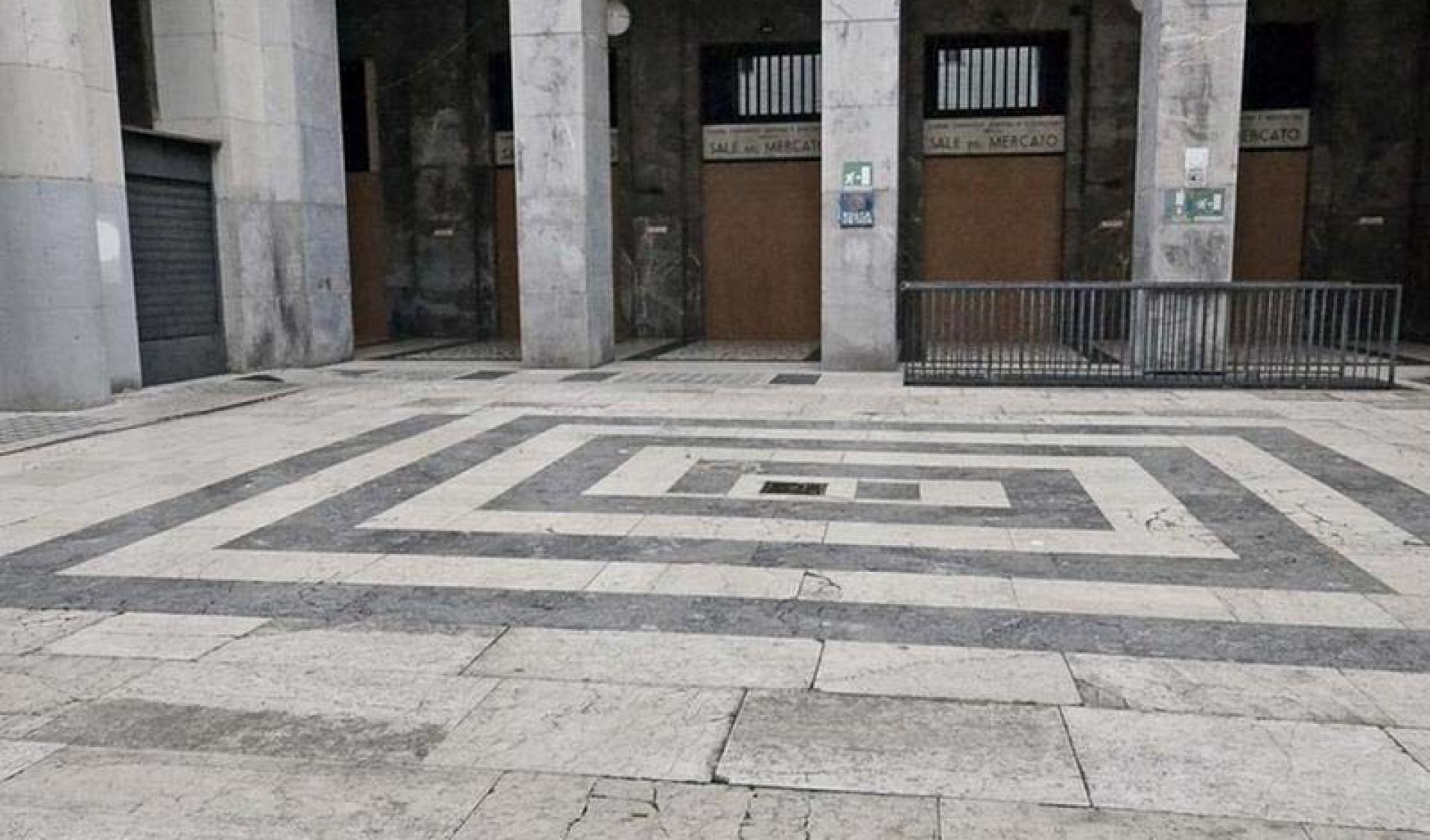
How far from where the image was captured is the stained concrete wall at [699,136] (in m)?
19.4

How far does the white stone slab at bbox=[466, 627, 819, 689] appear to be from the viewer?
15.7ft

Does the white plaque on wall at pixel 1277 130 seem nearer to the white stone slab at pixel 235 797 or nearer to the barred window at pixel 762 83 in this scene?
the barred window at pixel 762 83

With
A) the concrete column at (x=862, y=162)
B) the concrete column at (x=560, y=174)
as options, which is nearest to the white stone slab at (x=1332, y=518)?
the concrete column at (x=862, y=162)

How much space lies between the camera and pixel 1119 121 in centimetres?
1970

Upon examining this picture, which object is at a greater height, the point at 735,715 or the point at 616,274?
the point at 616,274

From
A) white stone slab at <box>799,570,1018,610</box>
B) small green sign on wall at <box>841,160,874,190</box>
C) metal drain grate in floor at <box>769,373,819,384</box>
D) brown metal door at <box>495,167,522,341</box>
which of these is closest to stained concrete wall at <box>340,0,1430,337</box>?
brown metal door at <box>495,167,522,341</box>

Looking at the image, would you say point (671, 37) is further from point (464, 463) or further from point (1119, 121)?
point (464, 463)

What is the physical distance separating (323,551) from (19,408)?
26.1ft

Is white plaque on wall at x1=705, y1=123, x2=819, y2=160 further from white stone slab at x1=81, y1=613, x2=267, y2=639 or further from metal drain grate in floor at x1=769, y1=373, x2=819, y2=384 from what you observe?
white stone slab at x1=81, y1=613, x2=267, y2=639

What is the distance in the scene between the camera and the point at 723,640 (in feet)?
17.2

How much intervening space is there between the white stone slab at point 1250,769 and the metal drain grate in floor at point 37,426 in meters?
10.4

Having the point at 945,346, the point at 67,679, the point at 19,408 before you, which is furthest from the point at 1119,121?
the point at 67,679

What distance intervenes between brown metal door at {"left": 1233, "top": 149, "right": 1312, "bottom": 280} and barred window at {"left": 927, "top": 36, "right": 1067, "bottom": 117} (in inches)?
135

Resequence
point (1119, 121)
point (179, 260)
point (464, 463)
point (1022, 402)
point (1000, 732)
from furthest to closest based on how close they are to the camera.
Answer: point (1119, 121) → point (179, 260) → point (1022, 402) → point (464, 463) → point (1000, 732)
